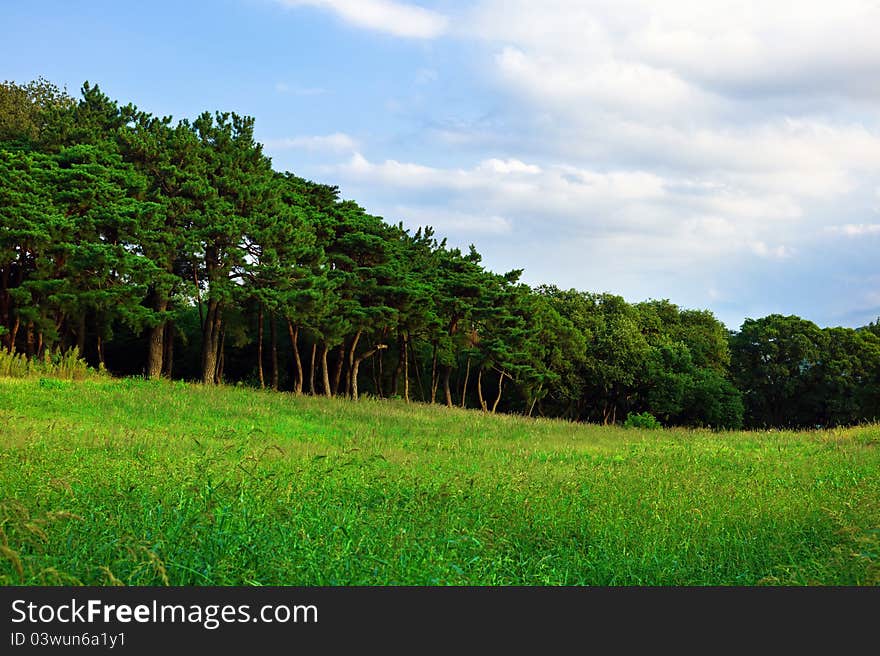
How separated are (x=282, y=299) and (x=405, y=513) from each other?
21613 millimetres

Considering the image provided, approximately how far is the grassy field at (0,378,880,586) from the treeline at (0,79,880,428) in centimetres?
1178

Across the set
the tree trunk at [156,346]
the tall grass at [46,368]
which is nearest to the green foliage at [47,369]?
the tall grass at [46,368]

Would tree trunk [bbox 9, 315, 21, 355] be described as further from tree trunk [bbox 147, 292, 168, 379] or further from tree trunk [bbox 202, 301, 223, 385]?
tree trunk [bbox 202, 301, 223, 385]

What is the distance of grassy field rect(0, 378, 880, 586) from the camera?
4.99m

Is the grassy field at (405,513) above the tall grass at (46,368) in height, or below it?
below

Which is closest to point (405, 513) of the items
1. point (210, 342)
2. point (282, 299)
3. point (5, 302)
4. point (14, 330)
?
point (282, 299)

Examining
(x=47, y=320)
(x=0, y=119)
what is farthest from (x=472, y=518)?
(x=0, y=119)

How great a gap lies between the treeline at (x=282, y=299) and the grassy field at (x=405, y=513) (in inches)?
464

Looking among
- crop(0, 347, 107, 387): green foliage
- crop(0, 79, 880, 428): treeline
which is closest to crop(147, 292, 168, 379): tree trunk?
crop(0, 79, 880, 428): treeline

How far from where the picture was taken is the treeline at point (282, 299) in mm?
26703

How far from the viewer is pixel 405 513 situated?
7.46 m

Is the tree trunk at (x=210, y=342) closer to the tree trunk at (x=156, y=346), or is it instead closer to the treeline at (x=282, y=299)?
the treeline at (x=282, y=299)

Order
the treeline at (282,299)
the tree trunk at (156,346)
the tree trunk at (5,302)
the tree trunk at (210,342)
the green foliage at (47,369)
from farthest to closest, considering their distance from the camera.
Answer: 1. the tree trunk at (210,342)
2. the tree trunk at (156,346)
3. the tree trunk at (5,302)
4. the treeline at (282,299)
5. the green foliage at (47,369)

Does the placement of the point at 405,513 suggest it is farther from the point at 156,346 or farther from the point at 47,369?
the point at 156,346
